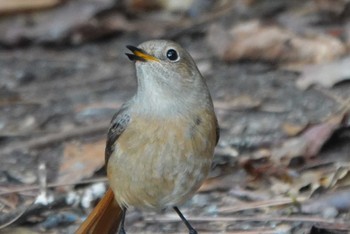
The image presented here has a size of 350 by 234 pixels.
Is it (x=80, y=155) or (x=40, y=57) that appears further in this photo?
(x=40, y=57)

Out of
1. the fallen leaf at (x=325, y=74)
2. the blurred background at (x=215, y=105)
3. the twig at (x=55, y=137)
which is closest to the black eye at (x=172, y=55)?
the blurred background at (x=215, y=105)

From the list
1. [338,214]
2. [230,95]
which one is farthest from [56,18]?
[338,214]

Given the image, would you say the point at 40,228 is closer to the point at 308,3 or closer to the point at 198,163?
the point at 198,163

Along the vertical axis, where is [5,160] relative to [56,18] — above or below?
below

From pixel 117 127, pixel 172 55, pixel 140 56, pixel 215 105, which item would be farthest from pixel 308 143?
pixel 140 56

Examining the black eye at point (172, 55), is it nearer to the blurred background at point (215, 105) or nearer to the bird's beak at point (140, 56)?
the bird's beak at point (140, 56)

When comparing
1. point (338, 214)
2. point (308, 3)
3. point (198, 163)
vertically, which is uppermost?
point (308, 3)
